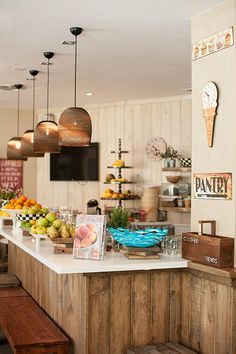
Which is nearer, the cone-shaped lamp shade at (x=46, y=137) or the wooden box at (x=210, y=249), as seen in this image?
the wooden box at (x=210, y=249)

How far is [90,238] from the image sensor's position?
13.2ft

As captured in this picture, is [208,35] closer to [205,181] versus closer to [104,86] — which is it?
[205,181]

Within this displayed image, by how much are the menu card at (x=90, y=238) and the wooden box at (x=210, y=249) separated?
1.95 ft

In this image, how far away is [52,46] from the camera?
18.3ft

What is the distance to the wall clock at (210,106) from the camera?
13.5 feet

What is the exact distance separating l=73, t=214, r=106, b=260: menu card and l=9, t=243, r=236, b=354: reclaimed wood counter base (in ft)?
0.55

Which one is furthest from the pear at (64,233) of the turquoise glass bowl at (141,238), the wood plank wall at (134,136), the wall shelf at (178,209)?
the wood plank wall at (134,136)

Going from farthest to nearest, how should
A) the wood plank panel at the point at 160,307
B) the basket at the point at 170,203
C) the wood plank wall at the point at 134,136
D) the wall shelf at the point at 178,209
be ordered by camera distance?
1. the wood plank wall at the point at 134,136
2. the basket at the point at 170,203
3. the wall shelf at the point at 178,209
4. the wood plank panel at the point at 160,307

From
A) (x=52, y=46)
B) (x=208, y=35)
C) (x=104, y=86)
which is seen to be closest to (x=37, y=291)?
(x=52, y=46)

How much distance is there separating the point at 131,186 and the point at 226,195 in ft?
18.0

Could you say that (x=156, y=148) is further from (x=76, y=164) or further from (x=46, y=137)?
(x=46, y=137)

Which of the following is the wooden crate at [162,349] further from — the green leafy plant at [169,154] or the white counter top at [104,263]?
the green leafy plant at [169,154]

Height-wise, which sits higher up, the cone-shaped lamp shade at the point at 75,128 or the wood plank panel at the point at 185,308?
the cone-shaped lamp shade at the point at 75,128

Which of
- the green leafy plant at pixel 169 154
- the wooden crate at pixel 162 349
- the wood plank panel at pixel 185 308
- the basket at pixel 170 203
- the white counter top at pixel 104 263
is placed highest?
the green leafy plant at pixel 169 154
